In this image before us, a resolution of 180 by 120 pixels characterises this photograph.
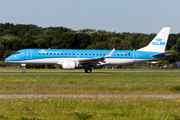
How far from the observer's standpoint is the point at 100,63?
45656 mm

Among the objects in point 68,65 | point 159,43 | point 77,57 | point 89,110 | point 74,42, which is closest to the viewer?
point 89,110

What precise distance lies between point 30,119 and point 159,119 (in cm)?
477

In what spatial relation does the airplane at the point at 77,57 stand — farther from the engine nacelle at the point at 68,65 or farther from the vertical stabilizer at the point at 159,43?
the vertical stabilizer at the point at 159,43

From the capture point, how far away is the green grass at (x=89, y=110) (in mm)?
11016

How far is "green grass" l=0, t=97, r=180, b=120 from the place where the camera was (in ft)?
36.1

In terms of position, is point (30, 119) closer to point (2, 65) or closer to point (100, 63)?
point (100, 63)

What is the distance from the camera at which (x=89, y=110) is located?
40.5 ft

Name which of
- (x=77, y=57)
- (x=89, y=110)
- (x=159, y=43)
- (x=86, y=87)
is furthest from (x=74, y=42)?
(x=89, y=110)

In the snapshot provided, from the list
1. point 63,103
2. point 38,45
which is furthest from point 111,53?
point 38,45

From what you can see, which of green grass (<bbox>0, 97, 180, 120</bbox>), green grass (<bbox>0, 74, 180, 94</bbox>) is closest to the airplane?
green grass (<bbox>0, 74, 180, 94</bbox>)

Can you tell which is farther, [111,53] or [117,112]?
[111,53]

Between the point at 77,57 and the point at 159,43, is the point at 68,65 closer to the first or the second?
the point at 77,57

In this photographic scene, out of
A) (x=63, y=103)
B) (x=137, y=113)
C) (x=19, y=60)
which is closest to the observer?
(x=137, y=113)

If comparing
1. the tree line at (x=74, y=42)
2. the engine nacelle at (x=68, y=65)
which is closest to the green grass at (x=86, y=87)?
the engine nacelle at (x=68, y=65)
